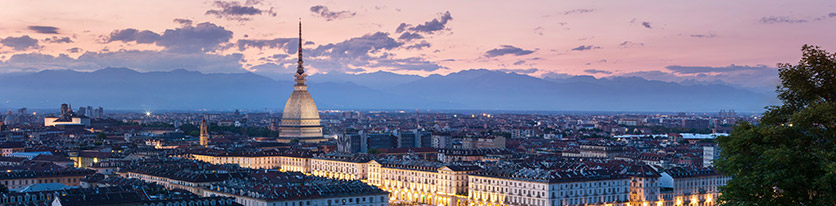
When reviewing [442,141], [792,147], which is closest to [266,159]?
[442,141]

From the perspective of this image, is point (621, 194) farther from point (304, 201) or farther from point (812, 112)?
point (812, 112)

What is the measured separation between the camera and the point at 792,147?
2333cm

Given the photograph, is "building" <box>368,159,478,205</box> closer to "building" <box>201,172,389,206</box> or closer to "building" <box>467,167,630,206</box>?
"building" <box>467,167,630,206</box>

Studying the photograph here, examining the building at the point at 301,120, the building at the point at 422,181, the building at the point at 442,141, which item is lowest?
the building at the point at 422,181

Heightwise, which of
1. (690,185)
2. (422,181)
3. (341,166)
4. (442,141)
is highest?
(442,141)

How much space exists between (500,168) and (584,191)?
10363mm

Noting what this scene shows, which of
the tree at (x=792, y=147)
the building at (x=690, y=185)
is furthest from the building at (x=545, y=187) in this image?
the tree at (x=792, y=147)

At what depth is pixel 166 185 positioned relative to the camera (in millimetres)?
82062

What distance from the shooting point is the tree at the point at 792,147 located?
2281cm

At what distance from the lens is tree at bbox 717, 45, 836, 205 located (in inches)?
898

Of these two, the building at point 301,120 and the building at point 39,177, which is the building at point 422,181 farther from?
the building at point 301,120

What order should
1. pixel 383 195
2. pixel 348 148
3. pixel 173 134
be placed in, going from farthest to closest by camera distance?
pixel 173 134
pixel 348 148
pixel 383 195

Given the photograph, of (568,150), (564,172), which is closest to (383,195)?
(564,172)

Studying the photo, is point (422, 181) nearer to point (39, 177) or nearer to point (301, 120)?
point (39, 177)
